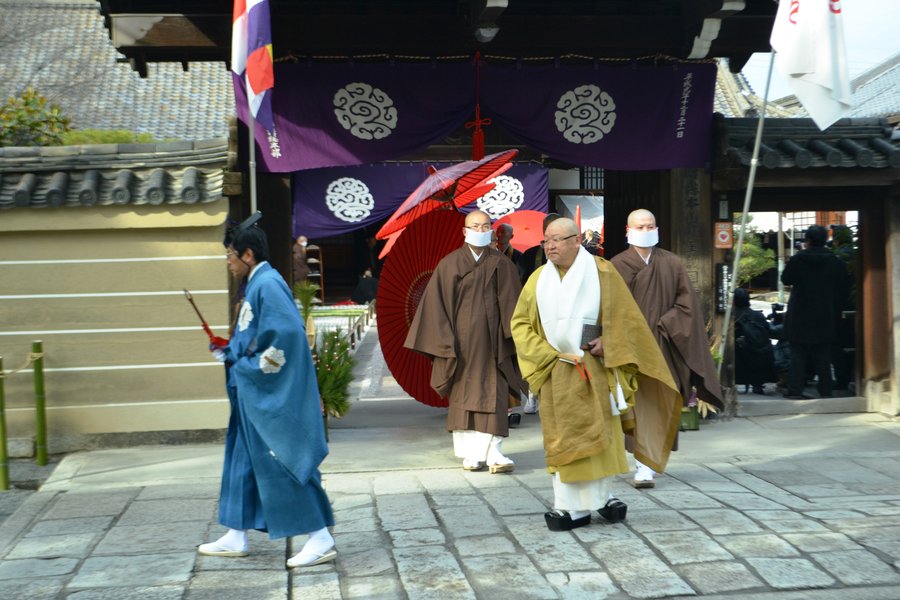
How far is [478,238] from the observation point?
750cm

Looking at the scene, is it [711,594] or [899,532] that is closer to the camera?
[711,594]

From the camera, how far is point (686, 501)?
244 inches

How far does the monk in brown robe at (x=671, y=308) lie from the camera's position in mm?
6629

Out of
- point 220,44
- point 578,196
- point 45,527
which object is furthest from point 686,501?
point 578,196

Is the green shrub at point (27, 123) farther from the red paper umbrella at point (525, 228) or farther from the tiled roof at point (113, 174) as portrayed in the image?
the red paper umbrella at point (525, 228)

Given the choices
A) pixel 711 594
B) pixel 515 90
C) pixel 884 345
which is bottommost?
pixel 711 594

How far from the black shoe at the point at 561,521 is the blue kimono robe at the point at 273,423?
1321mm

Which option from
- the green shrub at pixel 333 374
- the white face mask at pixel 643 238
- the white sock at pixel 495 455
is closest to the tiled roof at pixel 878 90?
the white face mask at pixel 643 238

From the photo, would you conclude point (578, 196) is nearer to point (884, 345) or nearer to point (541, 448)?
point (884, 345)

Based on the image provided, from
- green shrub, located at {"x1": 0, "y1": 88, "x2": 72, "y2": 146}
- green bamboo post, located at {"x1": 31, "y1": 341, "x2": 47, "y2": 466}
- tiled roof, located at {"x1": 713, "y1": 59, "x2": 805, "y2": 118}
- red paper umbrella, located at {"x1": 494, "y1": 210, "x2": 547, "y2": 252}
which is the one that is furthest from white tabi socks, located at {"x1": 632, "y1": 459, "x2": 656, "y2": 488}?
tiled roof, located at {"x1": 713, "y1": 59, "x2": 805, "y2": 118}

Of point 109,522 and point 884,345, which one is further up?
point 884,345

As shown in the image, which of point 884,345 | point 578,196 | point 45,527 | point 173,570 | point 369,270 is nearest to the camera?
point 173,570

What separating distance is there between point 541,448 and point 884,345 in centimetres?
371

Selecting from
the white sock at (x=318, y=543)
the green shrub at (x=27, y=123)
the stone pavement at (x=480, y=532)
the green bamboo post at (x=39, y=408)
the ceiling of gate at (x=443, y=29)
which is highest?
the ceiling of gate at (x=443, y=29)
